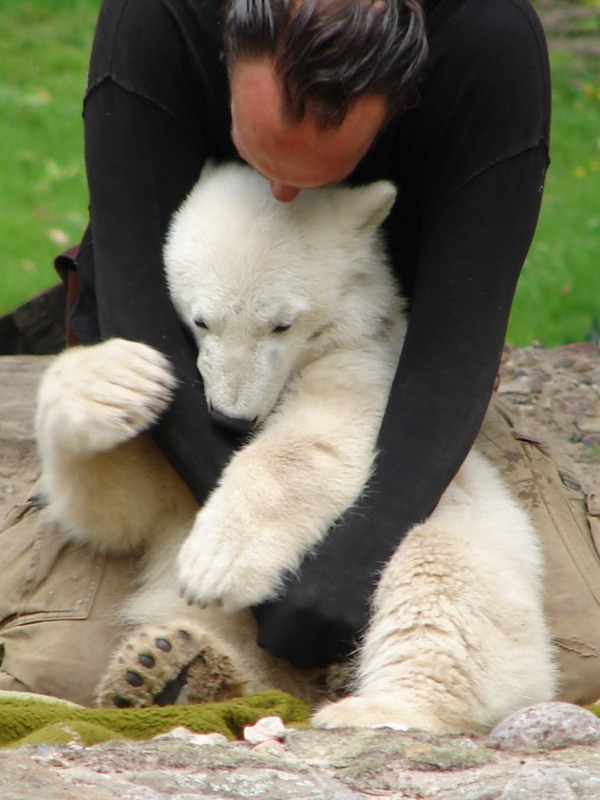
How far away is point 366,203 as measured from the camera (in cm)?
280

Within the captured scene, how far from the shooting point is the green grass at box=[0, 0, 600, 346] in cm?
628

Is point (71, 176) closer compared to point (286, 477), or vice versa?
point (286, 477)

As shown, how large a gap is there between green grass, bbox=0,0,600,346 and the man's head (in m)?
3.53

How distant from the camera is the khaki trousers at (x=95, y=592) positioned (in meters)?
2.90

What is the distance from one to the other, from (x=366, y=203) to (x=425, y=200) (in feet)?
0.59

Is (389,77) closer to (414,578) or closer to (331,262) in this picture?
(331,262)

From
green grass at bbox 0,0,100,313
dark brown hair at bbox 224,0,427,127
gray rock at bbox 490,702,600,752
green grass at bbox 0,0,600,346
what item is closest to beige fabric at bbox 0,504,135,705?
gray rock at bbox 490,702,600,752

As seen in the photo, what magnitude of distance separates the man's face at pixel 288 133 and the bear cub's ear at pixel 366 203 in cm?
21

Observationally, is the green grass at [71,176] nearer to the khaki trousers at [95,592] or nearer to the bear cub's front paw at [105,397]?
the khaki trousers at [95,592]

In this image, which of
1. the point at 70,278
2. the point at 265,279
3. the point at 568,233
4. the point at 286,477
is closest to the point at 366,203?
the point at 265,279

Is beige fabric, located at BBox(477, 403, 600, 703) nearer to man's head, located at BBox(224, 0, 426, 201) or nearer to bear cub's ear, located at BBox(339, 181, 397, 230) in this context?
bear cub's ear, located at BBox(339, 181, 397, 230)

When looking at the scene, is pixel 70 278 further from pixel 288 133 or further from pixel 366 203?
pixel 288 133

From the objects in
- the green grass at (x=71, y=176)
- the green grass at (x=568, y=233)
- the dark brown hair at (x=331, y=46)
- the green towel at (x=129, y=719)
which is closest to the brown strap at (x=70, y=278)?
the dark brown hair at (x=331, y=46)

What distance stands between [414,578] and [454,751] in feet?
2.19
